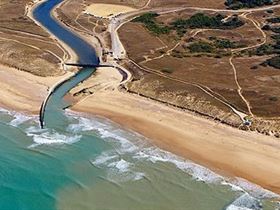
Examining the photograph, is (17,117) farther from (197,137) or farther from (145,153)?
(197,137)

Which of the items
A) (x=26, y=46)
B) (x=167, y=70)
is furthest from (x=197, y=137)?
(x=26, y=46)

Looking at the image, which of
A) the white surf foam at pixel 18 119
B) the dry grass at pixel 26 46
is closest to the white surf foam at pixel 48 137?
the white surf foam at pixel 18 119

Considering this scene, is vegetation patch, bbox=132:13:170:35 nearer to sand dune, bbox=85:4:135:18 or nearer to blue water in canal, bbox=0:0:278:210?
sand dune, bbox=85:4:135:18

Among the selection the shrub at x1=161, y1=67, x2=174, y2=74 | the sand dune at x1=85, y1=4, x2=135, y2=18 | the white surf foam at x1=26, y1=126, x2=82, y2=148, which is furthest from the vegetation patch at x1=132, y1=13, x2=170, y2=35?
the white surf foam at x1=26, y1=126, x2=82, y2=148

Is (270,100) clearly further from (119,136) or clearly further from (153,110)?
(119,136)

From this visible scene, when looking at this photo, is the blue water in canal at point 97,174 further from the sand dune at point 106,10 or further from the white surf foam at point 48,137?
the sand dune at point 106,10

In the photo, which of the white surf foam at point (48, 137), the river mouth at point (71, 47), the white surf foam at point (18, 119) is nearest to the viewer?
the white surf foam at point (48, 137)
